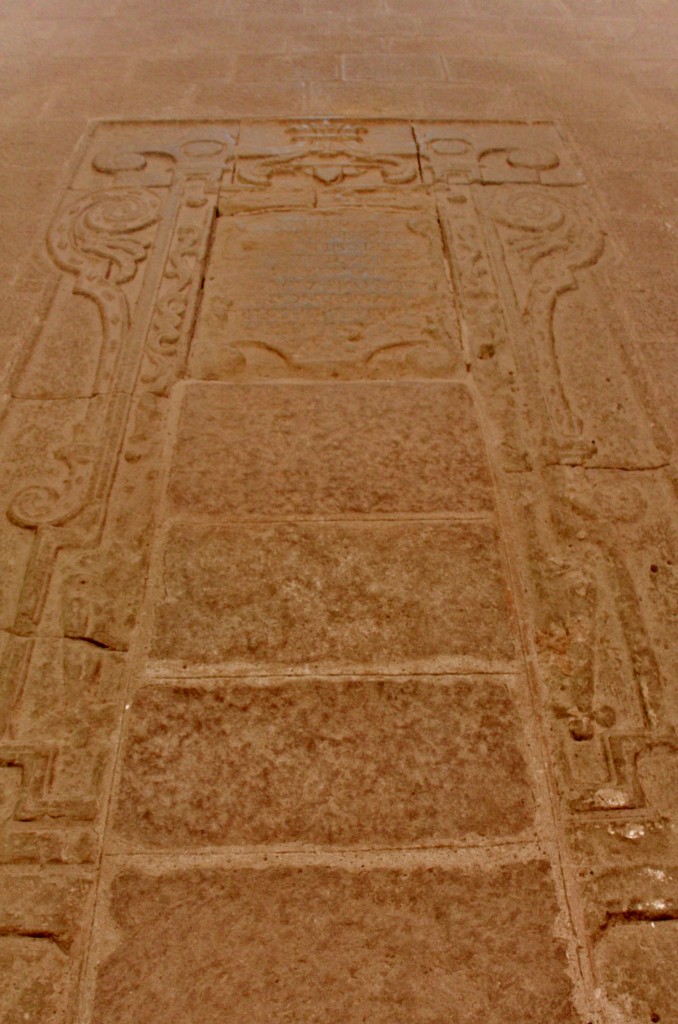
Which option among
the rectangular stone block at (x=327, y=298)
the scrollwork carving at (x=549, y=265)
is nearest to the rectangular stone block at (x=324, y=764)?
the scrollwork carving at (x=549, y=265)

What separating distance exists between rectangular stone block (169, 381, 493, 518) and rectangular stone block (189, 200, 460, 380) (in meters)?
0.12

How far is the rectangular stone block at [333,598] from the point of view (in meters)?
1.87

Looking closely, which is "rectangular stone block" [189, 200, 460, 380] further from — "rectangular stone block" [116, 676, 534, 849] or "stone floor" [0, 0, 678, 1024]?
"rectangular stone block" [116, 676, 534, 849]

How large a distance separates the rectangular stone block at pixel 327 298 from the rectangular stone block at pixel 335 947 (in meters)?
1.54

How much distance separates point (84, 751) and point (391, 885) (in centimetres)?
73

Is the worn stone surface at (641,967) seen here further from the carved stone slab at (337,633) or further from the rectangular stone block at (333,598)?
the rectangular stone block at (333,598)

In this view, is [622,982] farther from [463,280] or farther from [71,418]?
[463,280]

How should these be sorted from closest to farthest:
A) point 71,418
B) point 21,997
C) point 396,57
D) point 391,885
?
point 21,997
point 391,885
point 71,418
point 396,57

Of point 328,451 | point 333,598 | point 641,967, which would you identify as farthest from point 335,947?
point 328,451

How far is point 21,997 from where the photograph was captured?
4.74ft

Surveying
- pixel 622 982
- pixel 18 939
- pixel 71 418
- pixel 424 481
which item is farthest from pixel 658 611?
pixel 71 418

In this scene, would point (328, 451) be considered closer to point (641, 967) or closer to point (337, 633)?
point (337, 633)

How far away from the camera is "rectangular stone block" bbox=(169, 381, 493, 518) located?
2.16 metres

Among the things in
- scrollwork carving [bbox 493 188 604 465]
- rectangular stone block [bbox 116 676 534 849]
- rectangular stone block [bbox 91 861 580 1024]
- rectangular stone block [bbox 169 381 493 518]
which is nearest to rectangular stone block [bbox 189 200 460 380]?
rectangular stone block [bbox 169 381 493 518]
